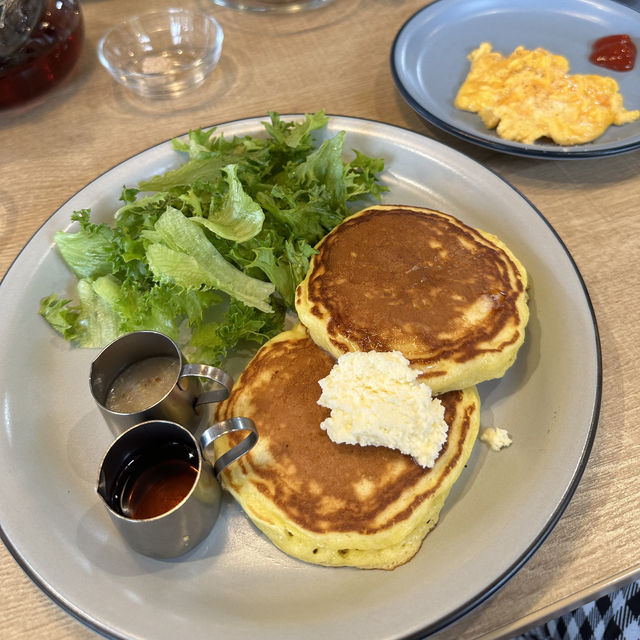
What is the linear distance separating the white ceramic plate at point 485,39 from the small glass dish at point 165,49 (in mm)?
966

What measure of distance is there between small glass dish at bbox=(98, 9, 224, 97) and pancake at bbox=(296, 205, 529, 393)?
1392 mm

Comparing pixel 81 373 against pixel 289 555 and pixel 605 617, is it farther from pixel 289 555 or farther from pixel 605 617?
pixel 605 617

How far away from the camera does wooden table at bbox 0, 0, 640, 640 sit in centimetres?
138

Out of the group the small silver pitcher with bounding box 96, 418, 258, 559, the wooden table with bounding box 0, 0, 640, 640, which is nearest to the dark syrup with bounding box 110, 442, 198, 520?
the small silver pitcher with bounding box 96, 418, 258, 559

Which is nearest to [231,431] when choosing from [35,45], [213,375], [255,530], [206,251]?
[213,375]

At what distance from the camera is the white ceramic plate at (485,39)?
235 cm

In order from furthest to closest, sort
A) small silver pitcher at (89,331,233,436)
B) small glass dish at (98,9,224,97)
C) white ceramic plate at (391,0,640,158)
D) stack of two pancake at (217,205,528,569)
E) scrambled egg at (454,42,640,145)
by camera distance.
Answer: small glass dish at (98,9,224,97) → white ceramic plate at (391,0,640,158) → scrambled egg at (454,42,640,145) → small silver pitcher at (89,331,233,436) → stack of two pancake at (217,205,528,569)

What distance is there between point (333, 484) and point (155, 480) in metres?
0.49

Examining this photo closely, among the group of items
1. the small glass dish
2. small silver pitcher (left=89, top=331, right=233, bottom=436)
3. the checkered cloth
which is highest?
the small glass dish

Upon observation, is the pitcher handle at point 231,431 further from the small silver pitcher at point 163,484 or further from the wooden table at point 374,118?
the wooden table at point 374,118

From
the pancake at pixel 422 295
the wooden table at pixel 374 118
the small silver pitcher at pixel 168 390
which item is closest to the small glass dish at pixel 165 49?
the wooden table at pixel 374 118

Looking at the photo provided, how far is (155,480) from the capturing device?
1483mm

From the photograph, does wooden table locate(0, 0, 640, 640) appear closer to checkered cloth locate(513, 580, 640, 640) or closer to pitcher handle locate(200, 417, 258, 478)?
checkered cloth locate(513, 580, 640, 640)

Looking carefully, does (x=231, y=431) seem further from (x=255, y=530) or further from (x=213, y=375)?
(x=255, y=530)
